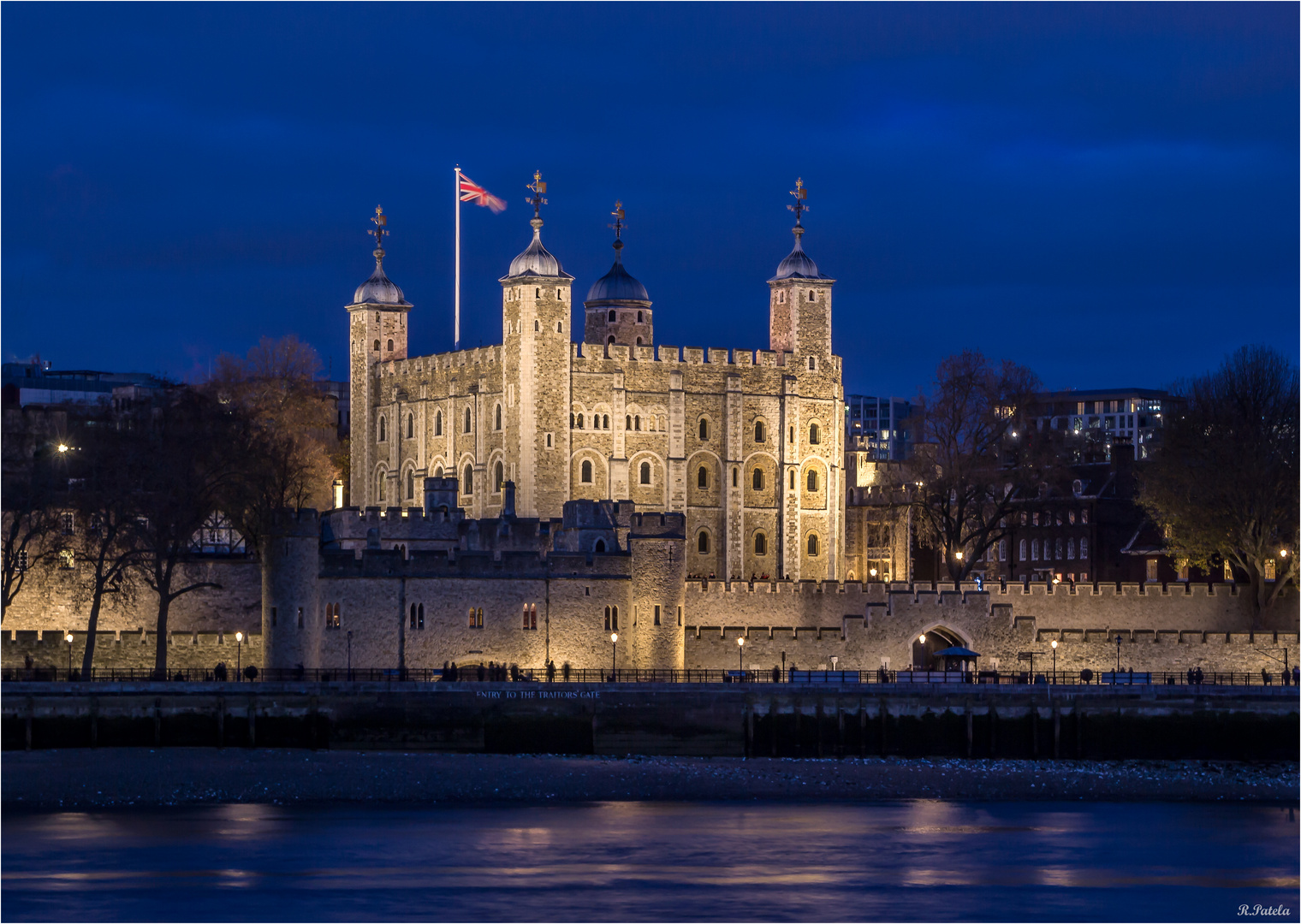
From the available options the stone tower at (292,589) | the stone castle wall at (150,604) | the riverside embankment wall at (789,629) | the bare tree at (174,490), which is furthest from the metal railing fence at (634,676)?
the stone castle wall at (150,604)

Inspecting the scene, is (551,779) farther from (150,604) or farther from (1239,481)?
(1239,481)

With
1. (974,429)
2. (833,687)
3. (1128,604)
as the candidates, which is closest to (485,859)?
(833,687)

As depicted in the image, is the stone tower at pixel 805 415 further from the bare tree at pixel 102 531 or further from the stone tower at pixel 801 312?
the bare tree at pixel 102 531

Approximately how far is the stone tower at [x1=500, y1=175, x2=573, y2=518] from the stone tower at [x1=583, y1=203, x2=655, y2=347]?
26.0 feet

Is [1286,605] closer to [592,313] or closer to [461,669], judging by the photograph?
[461,669]

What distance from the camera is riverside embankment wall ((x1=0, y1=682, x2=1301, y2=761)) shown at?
2461 inches

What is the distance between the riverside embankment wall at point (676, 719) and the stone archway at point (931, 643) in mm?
11574

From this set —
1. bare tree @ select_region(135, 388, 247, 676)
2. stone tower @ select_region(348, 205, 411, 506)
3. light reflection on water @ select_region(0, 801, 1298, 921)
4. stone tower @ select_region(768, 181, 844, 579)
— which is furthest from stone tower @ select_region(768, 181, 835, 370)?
light reflection on water @ select_region(0, 801, 1298, 921)

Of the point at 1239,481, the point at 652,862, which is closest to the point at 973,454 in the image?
the point at 1239,481

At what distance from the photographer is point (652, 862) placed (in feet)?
159

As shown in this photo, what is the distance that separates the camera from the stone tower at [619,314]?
4277 inches

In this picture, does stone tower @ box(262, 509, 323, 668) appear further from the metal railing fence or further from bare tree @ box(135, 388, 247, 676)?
bare tree @ box(135, 388, 247, 676)

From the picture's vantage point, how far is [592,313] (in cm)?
10931

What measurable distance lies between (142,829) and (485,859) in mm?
7865
